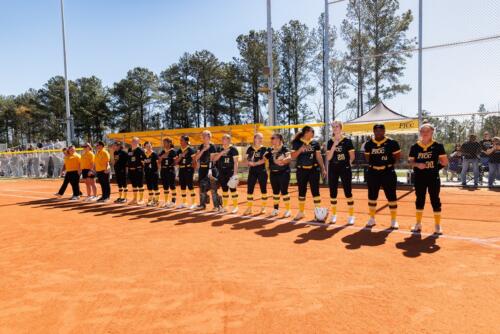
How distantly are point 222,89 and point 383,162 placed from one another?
49.9 m

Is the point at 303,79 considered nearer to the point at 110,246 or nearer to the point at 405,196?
the point at 405,196

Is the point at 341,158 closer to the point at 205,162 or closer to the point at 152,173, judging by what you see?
the point at 205,162

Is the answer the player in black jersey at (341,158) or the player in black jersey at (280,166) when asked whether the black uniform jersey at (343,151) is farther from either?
the player in black jersey at (280,166)

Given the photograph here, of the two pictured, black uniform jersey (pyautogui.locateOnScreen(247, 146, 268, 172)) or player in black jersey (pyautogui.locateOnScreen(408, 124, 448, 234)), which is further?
black uniform jersey (pyautogui.locateOnScreen(247, 146, 268, 172))

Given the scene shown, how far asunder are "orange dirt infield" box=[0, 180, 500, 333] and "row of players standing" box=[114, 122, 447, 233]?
0.82 m

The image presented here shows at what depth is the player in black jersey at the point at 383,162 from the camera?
6723 mm

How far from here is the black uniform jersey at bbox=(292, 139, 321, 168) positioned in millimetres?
7742

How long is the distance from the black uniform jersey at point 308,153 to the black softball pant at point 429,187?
6.91 feet

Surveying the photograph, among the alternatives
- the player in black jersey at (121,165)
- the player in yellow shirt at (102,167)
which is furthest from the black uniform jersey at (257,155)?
the player in yellow shirt at (102,167)

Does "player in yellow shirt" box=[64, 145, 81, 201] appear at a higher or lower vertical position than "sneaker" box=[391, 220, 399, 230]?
higher

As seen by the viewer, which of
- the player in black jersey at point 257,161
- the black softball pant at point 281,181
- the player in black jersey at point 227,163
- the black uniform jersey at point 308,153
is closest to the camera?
the black uniform jersey at point 308,153

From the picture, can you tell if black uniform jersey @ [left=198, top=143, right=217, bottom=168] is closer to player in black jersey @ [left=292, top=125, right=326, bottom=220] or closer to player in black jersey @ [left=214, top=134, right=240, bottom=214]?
player in black jersey @ [left=214, top=134, right=240, bottom=214]

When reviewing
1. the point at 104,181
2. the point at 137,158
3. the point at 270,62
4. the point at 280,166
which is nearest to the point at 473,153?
the point at 280,166

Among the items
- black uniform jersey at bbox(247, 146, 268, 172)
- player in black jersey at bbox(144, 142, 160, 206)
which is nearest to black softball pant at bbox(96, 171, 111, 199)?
player in black jersey at bbox(144, 142, 160, 206)
